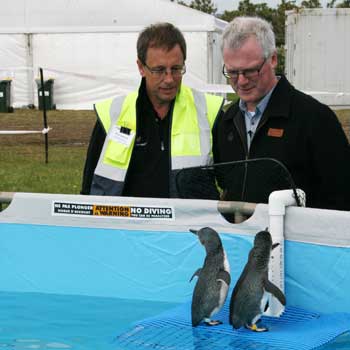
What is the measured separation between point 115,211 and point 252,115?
0.72 m

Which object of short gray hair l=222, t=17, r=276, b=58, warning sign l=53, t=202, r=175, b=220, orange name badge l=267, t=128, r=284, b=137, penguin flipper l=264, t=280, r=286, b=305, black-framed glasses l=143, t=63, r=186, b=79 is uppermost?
short gray hair l=222, t=17, r=276, b=58

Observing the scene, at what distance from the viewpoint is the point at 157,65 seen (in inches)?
152

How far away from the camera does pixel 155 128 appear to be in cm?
400

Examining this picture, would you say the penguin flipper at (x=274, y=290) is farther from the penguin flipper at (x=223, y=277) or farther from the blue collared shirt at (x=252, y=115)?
the blue collared shirt at (x=252, y=115)

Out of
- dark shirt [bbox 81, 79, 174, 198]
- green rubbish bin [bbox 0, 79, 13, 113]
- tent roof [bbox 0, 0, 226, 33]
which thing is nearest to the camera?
dark shirt [bbox 81, 79, 174, 198]

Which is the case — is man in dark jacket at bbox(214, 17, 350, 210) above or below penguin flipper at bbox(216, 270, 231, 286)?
above

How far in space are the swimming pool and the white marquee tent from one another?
68.7ft

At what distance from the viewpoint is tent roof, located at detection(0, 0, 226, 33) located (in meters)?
25.5

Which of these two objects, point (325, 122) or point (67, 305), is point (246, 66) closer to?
point (325, 122)

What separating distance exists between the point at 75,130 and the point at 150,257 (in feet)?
48.5

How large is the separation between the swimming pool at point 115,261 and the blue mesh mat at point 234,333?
6cm

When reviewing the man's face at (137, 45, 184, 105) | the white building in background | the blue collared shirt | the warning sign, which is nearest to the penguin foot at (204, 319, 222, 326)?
the warning sign

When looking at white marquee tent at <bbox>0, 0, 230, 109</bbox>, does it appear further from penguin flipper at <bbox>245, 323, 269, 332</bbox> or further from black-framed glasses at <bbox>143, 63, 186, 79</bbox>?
penguin flipper at <bbox>245, 323, 269, 332</bbox>

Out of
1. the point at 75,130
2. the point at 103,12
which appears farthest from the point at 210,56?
the point at 75,130
